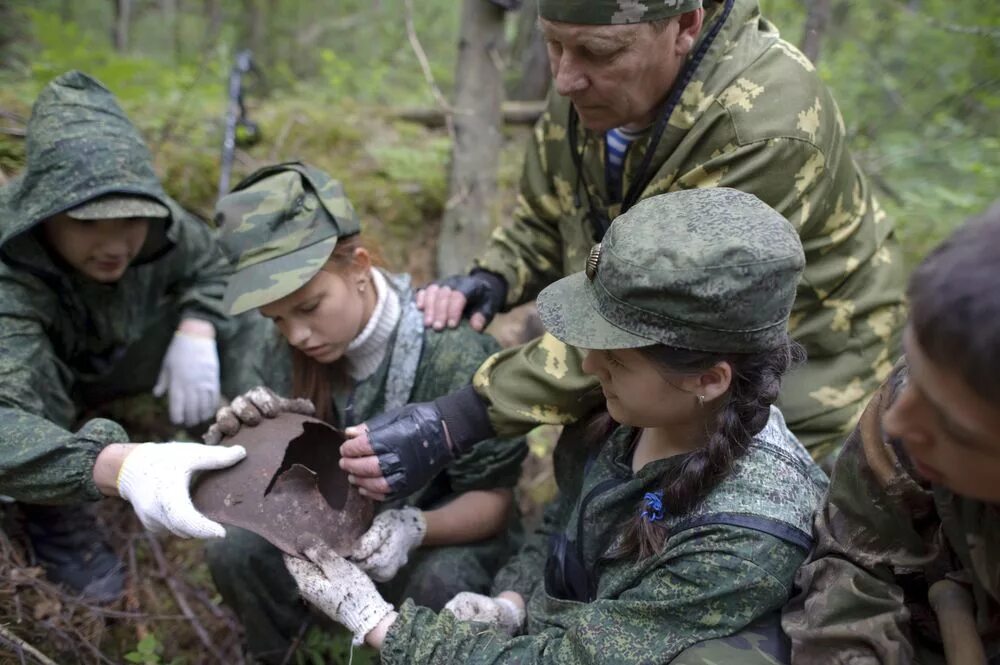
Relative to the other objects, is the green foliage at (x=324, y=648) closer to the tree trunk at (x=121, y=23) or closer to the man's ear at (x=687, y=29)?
the man's ear at (x=687, y=29)

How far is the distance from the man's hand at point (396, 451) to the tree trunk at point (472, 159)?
2.27 metres

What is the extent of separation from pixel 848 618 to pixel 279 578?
→ 6.53ft

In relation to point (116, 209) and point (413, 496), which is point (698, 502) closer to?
point (413, 496)

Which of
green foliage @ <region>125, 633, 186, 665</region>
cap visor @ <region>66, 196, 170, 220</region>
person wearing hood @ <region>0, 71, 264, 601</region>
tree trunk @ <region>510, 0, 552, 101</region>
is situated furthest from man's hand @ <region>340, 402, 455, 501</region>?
tree trunk @ <region>510, 0, 552, 101</region>

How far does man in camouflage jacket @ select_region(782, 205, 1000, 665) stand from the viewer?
1111 mm

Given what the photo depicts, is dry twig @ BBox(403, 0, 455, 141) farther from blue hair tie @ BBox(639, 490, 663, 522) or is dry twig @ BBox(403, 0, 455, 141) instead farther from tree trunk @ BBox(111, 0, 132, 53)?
tree trunk @ BBox(111, 0, 132, 53)

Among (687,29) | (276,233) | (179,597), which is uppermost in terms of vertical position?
(687,29)

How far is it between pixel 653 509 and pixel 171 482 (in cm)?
142

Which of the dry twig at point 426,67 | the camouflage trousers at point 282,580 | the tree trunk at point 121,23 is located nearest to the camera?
the camouflage trousers at point 282,580

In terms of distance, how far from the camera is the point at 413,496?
2807 millimetres

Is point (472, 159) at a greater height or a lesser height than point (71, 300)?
greater

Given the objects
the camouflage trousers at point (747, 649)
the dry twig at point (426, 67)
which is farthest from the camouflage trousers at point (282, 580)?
the dry twig at point (426, 67)

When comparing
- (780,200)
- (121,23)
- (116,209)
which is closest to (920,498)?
(780,200)

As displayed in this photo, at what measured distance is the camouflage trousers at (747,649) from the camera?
5.38 feet
